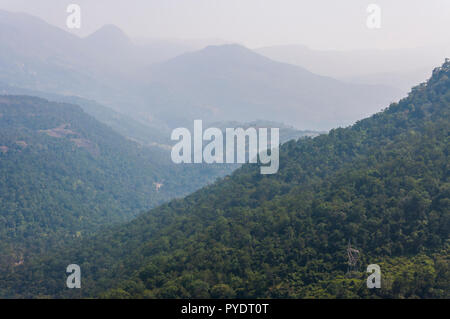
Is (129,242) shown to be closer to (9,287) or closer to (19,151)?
(9,287)

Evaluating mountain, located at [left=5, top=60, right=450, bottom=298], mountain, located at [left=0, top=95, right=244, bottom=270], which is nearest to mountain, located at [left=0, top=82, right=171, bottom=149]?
mountain, located at [left=0, top=95, right=244, bottom=270]

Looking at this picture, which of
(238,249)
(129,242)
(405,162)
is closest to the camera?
(238,249)

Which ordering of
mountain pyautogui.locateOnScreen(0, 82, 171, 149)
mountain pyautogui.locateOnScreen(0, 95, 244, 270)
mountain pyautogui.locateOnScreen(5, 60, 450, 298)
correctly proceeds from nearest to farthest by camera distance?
mountain pyautogui.locateOnScreen(5, 60, 450, 298) → mountain pyautogui.locateOnScreen(0, 95, 244, 270) → mountain pyautogui.locateOnScreen(0, 82, 171, 149)

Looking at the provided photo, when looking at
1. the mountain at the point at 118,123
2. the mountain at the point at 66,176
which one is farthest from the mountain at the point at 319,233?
the mountain at the point at 118,123

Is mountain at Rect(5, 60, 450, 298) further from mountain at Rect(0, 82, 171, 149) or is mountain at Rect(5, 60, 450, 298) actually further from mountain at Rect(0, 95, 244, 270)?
mountain at Rect(0, 82, 171, 149)

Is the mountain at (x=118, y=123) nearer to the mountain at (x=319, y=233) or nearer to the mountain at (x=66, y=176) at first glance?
the mountain at (x=66, y=176)
